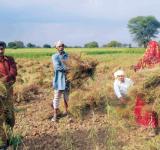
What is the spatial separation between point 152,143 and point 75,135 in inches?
97.8

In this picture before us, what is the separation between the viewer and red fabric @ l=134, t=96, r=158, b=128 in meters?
8.30

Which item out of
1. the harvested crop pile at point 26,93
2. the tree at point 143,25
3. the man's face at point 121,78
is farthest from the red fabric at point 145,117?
the tree at point 143,25

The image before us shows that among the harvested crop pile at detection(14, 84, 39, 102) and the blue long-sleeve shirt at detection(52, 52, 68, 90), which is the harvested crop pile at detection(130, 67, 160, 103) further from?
the harvested crop pile at detection(14, 84, 39, 102)

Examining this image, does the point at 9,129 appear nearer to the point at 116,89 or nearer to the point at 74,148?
the point at 74,148

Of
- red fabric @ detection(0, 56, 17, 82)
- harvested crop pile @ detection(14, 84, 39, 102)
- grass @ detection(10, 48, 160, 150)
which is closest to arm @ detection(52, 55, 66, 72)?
grass @ detection(10, 48, 160, 150)

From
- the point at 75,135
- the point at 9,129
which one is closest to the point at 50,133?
the point at 75,135

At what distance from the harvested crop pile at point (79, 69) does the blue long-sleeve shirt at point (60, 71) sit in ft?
0.91

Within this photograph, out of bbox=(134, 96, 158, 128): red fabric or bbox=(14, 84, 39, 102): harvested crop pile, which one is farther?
bbox=(14, 84, 39, 102): harvested crop pile

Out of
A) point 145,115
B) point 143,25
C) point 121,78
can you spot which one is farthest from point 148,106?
point 143,25

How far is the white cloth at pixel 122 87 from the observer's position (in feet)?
29.1

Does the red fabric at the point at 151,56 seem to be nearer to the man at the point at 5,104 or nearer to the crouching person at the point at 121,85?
the crouching person at the point at 121,85

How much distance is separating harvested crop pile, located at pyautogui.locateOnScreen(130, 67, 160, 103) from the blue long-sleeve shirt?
96.8 inches

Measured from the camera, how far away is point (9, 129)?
753 cm

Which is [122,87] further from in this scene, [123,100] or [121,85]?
[123,100]
